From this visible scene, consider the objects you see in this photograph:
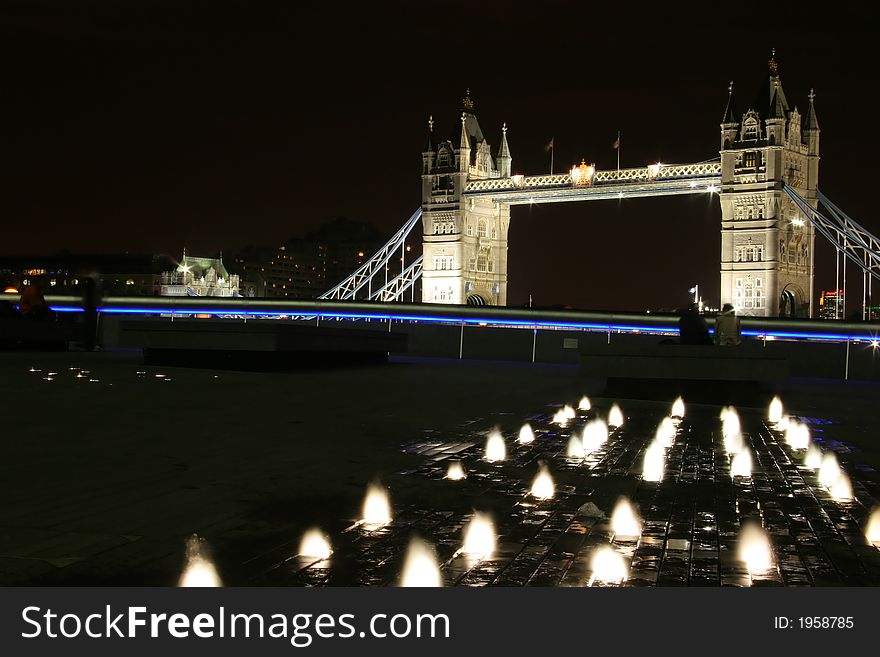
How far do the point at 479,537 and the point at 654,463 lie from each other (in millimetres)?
2719

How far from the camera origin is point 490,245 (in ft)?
242

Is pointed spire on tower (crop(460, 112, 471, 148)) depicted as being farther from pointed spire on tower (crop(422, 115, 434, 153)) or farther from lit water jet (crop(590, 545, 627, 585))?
lit water jet (crop(590, 545, 627, 585))

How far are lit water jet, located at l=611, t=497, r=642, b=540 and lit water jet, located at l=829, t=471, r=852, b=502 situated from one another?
117 centimetres

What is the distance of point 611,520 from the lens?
16.0 ft

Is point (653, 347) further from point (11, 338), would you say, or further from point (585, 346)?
point (11, 338)

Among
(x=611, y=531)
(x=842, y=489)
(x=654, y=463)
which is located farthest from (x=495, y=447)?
(x=611, y=531)

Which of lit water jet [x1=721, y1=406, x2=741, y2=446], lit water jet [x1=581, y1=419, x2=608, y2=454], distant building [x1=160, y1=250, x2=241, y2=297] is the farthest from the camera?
distant building [x1=160, y1=250, x2=241, y2=297]

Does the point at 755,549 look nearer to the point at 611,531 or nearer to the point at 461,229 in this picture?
the point at 611,531

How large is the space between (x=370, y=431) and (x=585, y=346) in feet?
17.5

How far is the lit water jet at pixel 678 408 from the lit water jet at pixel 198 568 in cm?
702

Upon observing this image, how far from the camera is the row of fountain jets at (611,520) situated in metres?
3.84

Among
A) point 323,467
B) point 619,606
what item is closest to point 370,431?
point 323,467

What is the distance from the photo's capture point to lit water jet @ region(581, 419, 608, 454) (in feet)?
25.1

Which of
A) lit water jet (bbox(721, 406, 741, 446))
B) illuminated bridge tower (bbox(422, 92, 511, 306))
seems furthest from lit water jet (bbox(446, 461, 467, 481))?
illuminated bridge tower (bbox(422, 92, 511, 306))
